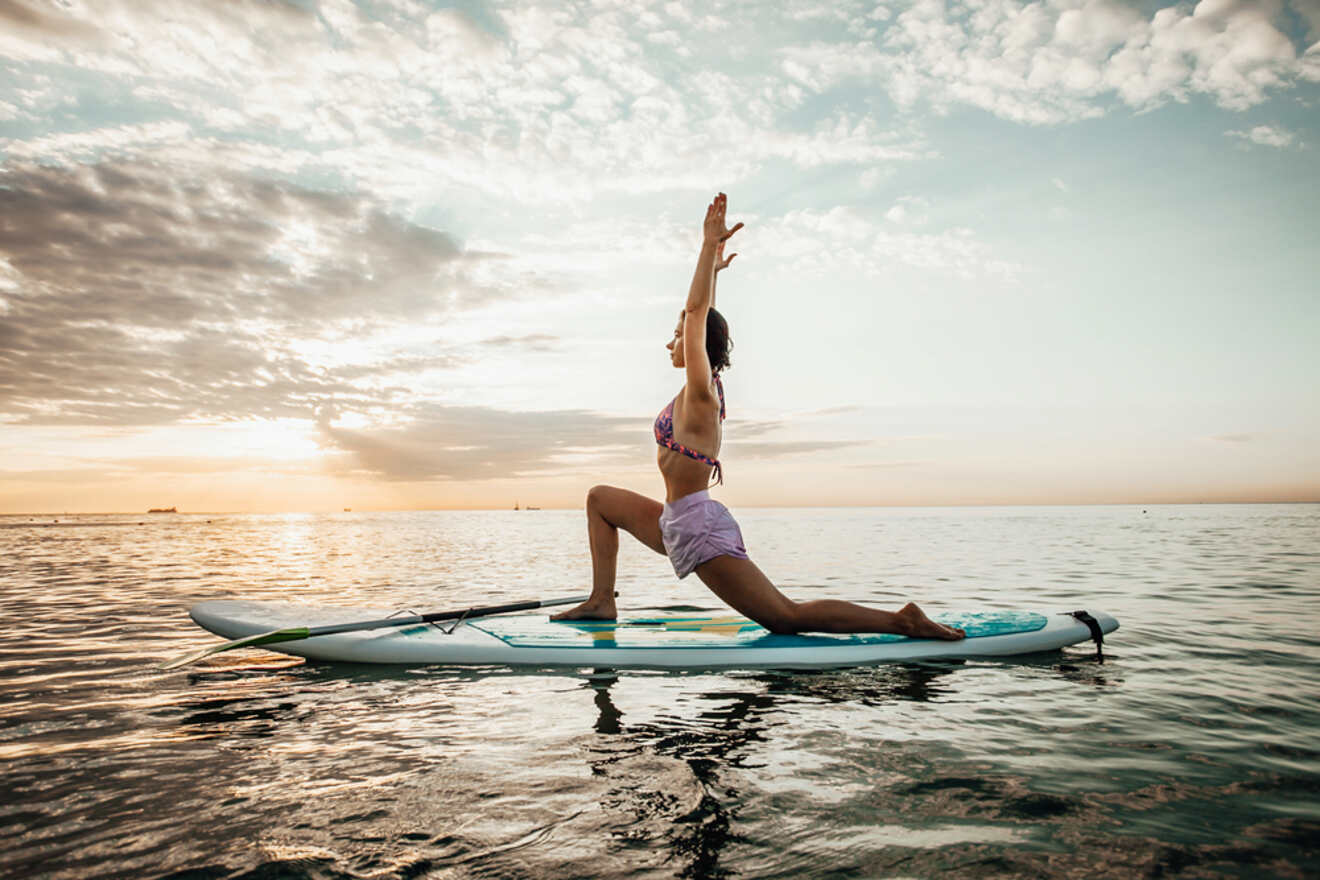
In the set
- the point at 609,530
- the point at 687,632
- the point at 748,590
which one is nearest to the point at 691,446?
the point at 748,590

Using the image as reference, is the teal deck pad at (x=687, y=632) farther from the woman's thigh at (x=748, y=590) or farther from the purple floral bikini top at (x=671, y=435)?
the purple floral bikini top at (x=671, y=435)

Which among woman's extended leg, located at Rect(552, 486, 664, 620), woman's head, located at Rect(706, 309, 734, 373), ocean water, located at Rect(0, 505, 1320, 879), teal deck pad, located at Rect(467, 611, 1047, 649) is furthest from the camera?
woman's extended leg, located at Rect(552, 486, 664, 620)

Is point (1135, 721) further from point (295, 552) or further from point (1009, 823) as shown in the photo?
point (295, 552)

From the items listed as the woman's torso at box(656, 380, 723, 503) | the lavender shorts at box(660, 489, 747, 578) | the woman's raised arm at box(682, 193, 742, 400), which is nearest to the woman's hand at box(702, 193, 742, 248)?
the woman's raised arm at box(682, 193, 742, 400)

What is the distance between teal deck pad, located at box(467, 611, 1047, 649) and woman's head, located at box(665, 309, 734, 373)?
2.16 metres

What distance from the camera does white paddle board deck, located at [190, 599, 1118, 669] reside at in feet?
18.2

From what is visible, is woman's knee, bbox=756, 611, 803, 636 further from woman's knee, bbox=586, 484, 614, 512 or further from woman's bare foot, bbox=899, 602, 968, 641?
woman's knee, bbox=586, 484, 614, 512

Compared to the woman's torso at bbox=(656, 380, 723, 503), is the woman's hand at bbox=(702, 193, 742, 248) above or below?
above

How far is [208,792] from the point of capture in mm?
3230

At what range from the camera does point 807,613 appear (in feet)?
18.4

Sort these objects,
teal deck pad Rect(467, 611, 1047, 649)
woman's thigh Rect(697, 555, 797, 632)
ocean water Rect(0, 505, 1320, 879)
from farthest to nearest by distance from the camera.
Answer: teal deck pad Rect(467, 611, 1047, 649), woman's thigh Rect(697, 555, 797, 632), ocean water Rect(0, 505, 1320, 879)

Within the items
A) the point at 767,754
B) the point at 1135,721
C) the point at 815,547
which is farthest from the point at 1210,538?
the point at 767,754

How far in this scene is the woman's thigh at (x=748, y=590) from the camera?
528cm

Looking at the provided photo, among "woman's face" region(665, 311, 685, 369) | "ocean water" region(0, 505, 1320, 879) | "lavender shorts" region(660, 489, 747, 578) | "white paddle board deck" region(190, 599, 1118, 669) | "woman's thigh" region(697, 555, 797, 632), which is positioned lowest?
"ocean water" region(0, 505, 1320, 879)
